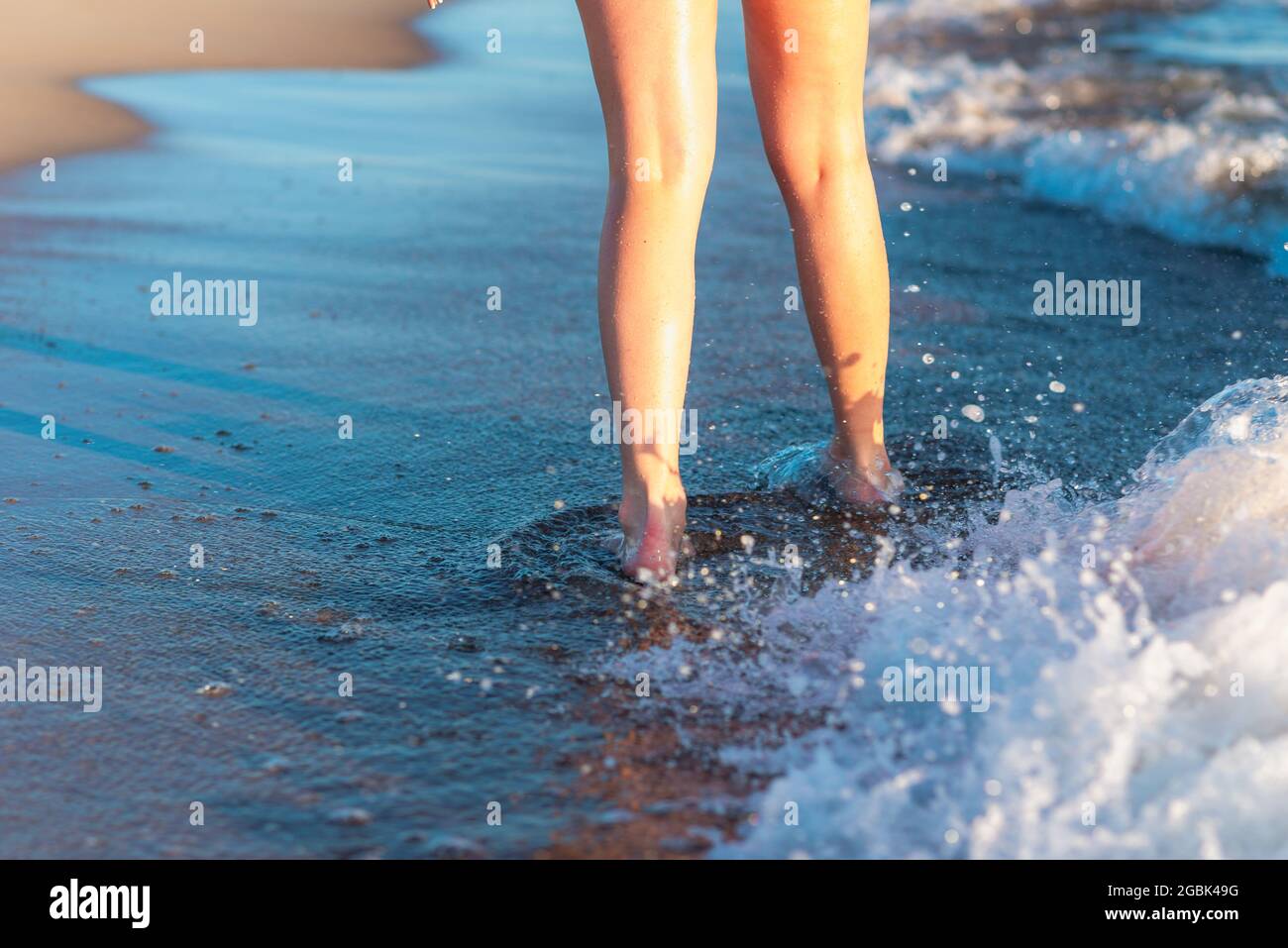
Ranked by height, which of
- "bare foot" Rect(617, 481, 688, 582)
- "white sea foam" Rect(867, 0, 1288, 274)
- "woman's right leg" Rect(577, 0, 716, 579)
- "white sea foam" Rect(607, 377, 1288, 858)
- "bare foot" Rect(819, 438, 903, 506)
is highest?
"white sea foam" Rect(867, 0, 1288, 274)

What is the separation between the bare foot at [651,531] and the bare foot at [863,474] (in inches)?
18.3

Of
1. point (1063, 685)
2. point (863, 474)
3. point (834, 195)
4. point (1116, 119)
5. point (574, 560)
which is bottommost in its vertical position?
point (1063, 685)

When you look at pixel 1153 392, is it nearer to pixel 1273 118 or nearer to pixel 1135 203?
pixel 1135 203

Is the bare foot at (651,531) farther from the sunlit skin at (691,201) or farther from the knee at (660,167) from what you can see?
the knee at (660,167)

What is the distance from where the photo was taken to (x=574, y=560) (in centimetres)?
251

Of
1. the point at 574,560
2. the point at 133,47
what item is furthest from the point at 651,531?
the point at 133,47

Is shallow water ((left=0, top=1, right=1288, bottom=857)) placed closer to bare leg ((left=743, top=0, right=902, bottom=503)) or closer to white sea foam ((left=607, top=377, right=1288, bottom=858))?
white sea foam ((left=607, top=377, right=1288, bottom=858))

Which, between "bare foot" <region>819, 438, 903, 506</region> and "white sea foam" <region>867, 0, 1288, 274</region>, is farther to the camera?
"white sea foam" <region>867, 0, 1288, 274</region>

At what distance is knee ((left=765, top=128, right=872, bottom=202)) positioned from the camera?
2.57 metres

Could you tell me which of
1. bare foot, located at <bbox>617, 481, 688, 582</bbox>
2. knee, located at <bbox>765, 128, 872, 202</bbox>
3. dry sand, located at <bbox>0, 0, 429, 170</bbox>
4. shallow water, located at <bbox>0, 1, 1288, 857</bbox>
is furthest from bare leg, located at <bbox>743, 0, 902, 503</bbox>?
dry sand, located at <bbox>0, 0, 429, 170</bbox>

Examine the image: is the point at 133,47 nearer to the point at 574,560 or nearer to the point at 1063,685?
the point at 574,560

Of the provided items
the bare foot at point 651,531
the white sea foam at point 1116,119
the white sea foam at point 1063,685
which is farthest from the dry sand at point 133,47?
the white sea foam at point 1063,685

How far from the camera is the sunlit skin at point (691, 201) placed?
226cm

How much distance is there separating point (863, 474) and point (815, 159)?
1.95 feet
